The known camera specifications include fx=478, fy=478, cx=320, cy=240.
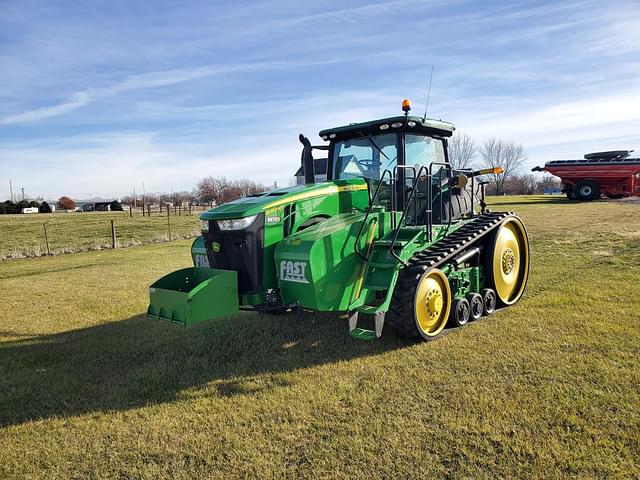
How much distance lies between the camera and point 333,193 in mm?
5789

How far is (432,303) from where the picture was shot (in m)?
5.48

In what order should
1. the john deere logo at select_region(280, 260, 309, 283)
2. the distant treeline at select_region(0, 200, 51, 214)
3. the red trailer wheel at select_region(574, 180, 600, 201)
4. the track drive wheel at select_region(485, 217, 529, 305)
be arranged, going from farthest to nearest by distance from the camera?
1. the distant treeline at select_region(0, 200, 51, 214)
2. the red trailer wheel at select_region(574, 180, 600, 201)
3. the track drive wheel at select_region(485, 217, 529, 305)
4. the john deere logo at select_region(280, 260, 309, 283)

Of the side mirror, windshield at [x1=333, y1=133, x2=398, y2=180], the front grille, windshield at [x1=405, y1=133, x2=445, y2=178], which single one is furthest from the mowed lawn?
windshield at [x1=405, y1=133, x2=445, y2=178]

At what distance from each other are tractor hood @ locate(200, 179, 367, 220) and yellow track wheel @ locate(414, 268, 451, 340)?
4.84 feet

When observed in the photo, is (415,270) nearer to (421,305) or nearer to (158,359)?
(421,305)

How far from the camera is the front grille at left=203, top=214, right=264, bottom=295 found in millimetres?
5020

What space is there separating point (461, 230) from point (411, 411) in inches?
125

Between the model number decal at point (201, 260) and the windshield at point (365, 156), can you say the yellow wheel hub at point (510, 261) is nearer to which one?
the windshield at point (365, 156)

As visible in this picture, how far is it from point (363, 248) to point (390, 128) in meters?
1.73

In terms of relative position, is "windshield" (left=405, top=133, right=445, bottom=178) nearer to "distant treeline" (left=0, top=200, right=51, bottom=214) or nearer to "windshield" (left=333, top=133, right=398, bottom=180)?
"windshield" (left=333, top=133, right=398, bottom=180)

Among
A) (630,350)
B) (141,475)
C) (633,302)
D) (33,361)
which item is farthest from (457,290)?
(33,361)

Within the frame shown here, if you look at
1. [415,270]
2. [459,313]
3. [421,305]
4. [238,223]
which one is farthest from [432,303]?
[238,223]

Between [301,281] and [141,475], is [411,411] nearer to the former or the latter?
[301,281]

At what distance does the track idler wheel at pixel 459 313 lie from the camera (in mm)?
5863
